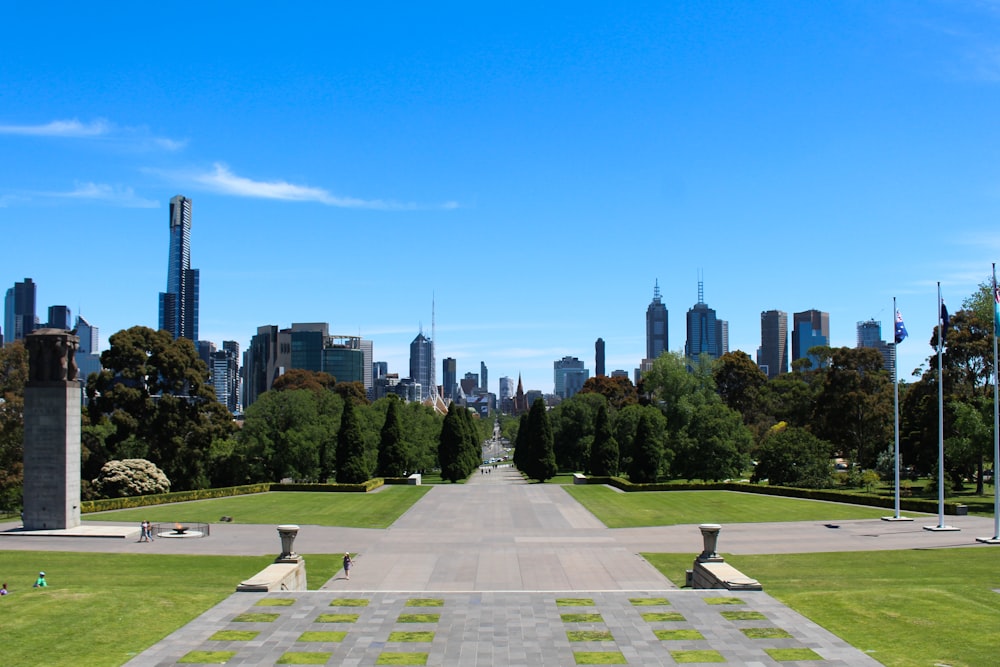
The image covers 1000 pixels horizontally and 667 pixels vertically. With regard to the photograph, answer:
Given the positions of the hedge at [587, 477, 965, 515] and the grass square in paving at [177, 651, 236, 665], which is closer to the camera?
the grass square in paving at [177, 651, 236, 665]

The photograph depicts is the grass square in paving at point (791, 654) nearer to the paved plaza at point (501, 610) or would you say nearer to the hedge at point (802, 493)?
the paved plaza at point (501, 610)

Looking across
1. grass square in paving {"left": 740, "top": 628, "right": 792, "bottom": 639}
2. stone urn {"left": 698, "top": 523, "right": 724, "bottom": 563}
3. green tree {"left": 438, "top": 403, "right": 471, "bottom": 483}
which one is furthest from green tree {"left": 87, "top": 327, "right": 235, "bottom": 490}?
grass square in paving {"left": 740, "top": 628, "right": 792, "bottom": 639}

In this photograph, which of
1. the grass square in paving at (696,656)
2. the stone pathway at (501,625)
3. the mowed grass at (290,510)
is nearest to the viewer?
the grass square in paving at (696,656)

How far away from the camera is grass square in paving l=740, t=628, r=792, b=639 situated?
1958 centimetres

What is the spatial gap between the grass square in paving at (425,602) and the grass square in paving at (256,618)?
3.63 meters

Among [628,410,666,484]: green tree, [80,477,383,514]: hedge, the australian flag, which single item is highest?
the australian flag

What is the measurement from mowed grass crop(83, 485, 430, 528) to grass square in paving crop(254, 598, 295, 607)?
21333 millimetres

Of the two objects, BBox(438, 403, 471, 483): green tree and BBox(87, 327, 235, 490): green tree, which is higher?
BBox(87, 327, 235, 490): green tree

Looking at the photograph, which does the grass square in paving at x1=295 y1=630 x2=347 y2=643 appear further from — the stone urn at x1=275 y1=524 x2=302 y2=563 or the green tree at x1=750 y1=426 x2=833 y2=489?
the green tree at x1=750 y1=426 x2=833 y2=489

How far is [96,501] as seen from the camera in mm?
49938

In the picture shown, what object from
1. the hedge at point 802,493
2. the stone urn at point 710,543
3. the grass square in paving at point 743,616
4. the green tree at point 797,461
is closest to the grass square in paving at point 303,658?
the grass square in paving at point 743,616

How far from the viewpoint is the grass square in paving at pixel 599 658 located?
17.7 metres

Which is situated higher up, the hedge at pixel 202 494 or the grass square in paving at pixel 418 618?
the grass square in paving at pixel 418 618

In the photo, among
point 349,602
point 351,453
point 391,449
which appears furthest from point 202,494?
point 349,602
